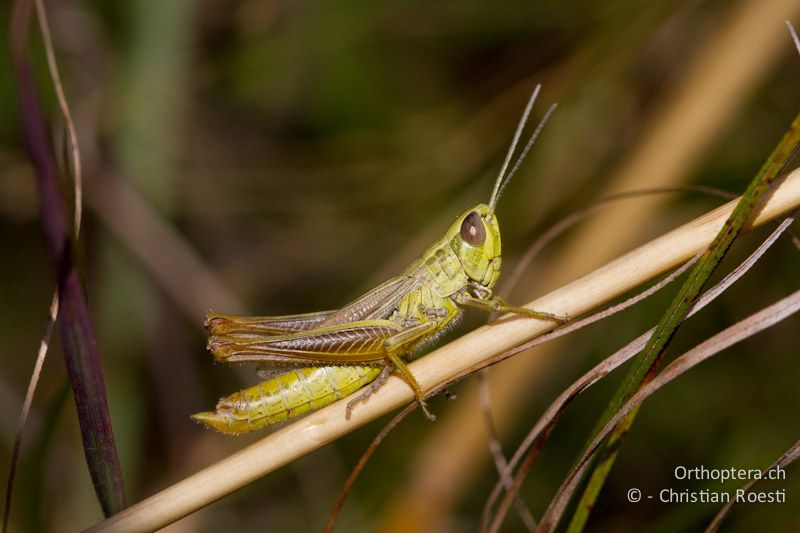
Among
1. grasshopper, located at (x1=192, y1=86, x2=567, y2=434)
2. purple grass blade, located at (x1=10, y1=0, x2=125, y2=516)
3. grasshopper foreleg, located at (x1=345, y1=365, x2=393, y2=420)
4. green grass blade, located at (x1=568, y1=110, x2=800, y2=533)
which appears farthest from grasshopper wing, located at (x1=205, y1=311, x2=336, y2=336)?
green grass blade, located at (x1=568, y1=110, x2=800, y2=533)

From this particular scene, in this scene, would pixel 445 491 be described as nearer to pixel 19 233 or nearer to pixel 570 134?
pixel 570 134

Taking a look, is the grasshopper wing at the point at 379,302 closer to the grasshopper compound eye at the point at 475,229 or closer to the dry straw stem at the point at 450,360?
the grasshopper compound eye at the point at 475,229

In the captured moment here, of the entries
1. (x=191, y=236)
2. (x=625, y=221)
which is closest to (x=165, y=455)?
(x=191, y=236)

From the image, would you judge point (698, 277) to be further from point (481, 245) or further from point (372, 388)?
point (481, 245)

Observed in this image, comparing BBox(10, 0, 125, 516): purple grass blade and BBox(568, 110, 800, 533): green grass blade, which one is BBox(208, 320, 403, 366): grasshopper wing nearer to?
BBox(10, 0, 125, 516): purple grass blade

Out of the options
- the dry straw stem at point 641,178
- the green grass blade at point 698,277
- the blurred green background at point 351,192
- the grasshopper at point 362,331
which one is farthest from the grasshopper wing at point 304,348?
the green grass blade at point 698,277

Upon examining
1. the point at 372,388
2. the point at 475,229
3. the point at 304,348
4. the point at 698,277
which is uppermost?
the point at 475,229

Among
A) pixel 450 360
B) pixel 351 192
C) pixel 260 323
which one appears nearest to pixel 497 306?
pixel 450 360
